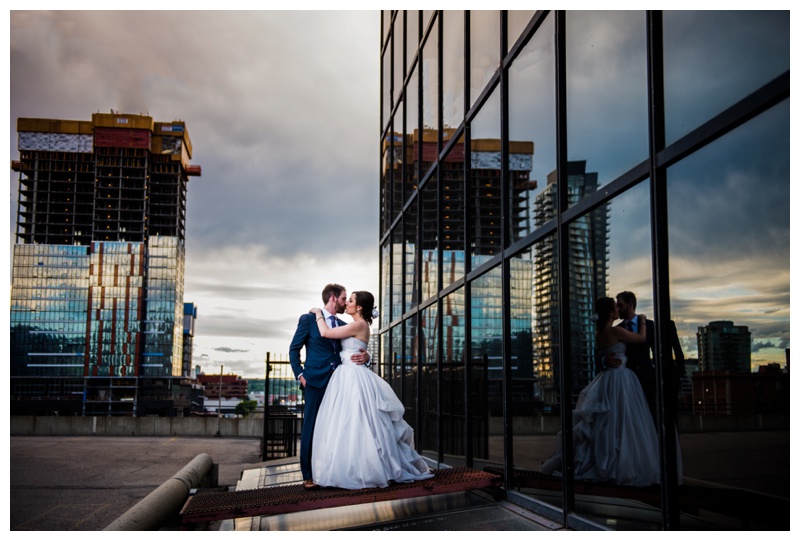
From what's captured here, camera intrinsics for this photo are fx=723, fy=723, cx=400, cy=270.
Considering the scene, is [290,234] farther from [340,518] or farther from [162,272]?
[340,518]

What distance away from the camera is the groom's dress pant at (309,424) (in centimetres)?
678

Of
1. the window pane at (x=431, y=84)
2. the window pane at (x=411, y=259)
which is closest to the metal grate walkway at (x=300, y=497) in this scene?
the window pane at (x=411, y=259)

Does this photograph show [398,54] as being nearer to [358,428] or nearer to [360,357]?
[360,357]

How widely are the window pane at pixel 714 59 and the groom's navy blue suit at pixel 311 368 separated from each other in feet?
12.5

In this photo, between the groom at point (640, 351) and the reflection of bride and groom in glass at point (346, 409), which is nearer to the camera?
the groom at point (640, 351)

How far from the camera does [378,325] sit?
15922mm

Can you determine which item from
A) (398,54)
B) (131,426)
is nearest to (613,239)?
(398,54)

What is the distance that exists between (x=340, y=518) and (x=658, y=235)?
3807mm

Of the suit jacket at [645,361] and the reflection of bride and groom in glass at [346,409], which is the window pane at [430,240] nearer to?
the reflection of bride and groom in glass at [346,409]

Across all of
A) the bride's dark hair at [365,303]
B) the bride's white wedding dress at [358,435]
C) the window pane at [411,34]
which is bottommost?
the bride's white wedding dress at [358,435]

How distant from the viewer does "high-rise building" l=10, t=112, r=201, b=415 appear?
17500 centimetres

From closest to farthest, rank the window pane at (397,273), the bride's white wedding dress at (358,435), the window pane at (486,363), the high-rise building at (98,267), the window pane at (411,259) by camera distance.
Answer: the bride's white wedding dress at (358,435)
the window pane at (486,363)
the window pane at (411,259)
the window pane at (397,273)
the high-rise building at (98,267)
